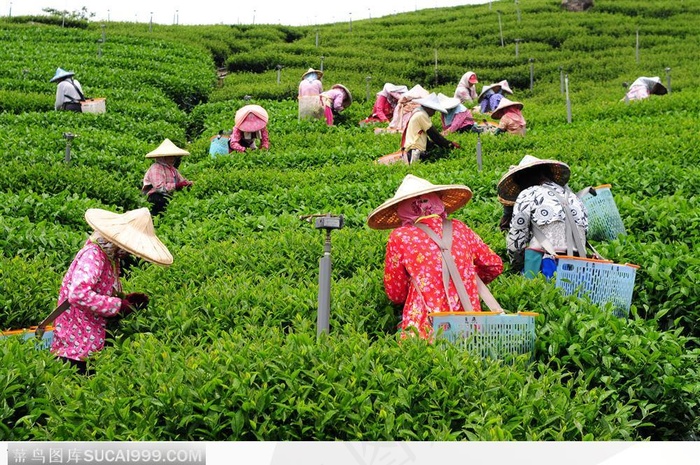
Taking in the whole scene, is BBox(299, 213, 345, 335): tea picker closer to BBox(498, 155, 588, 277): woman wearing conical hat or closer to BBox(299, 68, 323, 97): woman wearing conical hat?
BBox(498, 155, 588, 277): woman wearing conical hat

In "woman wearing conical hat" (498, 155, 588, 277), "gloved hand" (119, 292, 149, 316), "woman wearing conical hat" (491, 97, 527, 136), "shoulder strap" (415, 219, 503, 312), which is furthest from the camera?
"woman wearing conical hat" (491, 97, 527, 136)

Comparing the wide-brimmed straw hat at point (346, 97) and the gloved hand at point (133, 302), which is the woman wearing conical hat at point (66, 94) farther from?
the gloved hand at point (133, 302)

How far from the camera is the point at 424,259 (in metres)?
5.62

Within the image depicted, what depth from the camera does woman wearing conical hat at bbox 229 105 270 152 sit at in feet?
47.9

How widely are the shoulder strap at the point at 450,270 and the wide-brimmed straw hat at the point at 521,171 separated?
5.32 ft

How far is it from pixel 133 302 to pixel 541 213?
344 cm

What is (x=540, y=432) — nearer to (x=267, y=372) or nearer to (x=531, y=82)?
(x=267, y=372)

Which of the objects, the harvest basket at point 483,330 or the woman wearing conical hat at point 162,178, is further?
the woman wearing conical hat at point 162,178

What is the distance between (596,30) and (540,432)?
109 feet

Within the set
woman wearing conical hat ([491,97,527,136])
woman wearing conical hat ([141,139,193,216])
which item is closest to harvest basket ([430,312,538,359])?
woman wearing conical hat ([141,139,193,216])

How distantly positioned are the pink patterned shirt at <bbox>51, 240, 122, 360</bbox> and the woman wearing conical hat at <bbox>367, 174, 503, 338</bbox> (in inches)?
82.6

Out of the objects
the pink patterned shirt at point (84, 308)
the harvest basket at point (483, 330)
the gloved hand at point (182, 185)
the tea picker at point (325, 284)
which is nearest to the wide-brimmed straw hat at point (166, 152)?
the gloved hand at point (182, 185)

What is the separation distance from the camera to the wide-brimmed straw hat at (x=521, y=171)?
7082 mm

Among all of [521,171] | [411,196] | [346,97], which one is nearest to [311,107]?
[346,97]
